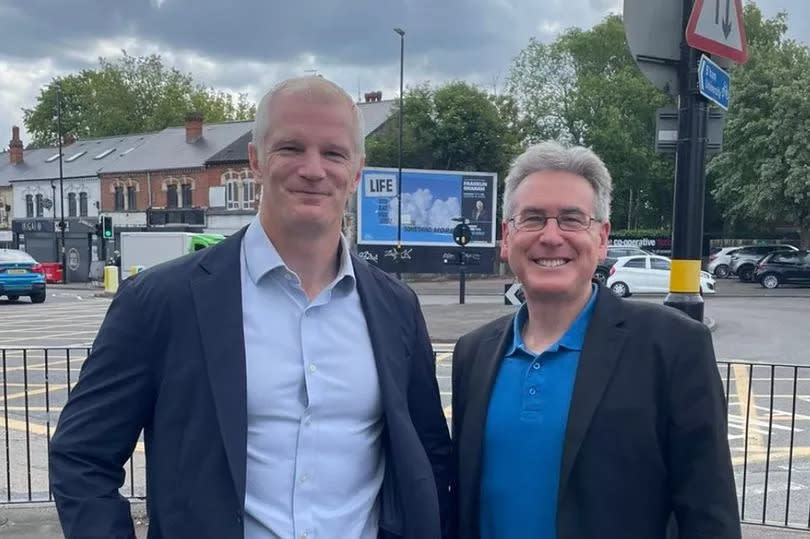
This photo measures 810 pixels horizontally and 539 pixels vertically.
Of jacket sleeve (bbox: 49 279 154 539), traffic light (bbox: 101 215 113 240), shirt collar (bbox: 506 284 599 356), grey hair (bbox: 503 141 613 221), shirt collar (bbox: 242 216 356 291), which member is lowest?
traffic light (bbox: 101 215 113 240)

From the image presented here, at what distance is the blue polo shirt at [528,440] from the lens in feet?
6.38

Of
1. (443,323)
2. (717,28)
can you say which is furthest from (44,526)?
(443,323)

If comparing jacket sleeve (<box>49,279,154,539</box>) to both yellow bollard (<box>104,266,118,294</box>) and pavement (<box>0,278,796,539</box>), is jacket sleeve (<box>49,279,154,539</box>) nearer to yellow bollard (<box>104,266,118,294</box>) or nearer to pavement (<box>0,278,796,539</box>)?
pavement (<box>0,278,796,539</box>)

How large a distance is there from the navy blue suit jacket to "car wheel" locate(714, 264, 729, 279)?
3576 cm

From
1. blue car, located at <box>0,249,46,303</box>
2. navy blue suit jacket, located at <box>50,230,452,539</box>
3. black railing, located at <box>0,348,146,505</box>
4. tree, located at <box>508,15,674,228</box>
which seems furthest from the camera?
tree, located at <box>508,15,674,228</box>

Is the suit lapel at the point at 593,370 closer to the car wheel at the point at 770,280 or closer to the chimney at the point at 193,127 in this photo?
the car wheel at the point at 770,280

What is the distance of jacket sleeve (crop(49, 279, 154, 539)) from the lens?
1.75 metres

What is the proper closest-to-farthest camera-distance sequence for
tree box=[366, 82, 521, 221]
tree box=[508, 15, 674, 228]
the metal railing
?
the metal railing < tree box=[366, 82, 521, 221] < tree box=[508, 15, 674, 228]

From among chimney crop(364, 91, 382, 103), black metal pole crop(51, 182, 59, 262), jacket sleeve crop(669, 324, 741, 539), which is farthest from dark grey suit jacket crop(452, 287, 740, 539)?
chimney crop(364, 91, 382, 103)

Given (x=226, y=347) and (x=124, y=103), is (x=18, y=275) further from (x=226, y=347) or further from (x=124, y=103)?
(x=124, y=103)

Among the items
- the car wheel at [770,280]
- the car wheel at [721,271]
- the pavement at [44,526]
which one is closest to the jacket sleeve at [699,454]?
the pavement at [44,526]

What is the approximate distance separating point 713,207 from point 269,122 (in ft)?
142

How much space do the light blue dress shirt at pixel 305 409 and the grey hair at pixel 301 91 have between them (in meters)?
0.25

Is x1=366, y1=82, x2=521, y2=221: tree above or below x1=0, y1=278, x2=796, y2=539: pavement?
above
